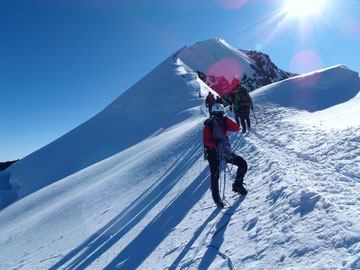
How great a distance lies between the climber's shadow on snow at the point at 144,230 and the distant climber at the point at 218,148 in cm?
119

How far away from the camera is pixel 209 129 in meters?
4.78

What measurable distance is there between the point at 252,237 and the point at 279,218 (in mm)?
573

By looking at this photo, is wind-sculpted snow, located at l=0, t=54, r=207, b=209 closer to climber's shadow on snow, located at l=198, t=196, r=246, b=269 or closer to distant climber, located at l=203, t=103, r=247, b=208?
distant climber, located at l=203, t=103, r=247, b=208

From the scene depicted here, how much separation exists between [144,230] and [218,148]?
2725mm

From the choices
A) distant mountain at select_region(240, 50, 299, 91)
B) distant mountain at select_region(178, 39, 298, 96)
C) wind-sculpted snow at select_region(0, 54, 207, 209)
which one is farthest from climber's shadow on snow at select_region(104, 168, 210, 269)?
distant mountain at select_region(240, 50, 299, 91)

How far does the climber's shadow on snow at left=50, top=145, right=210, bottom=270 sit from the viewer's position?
4492 millimetres

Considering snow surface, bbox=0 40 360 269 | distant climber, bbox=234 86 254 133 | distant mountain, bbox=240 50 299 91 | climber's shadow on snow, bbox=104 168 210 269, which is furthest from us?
distant mountain, bbox=240 50 299 91

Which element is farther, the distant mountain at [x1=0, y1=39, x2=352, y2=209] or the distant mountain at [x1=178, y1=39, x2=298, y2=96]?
the distant mountain at [x1=178, y1=39, x2=298, y2=96]

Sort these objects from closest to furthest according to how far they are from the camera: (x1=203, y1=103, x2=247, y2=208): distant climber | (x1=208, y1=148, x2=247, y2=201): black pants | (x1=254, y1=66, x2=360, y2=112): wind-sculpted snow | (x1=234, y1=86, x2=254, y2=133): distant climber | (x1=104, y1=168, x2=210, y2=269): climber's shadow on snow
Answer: (x1=104, y1=168, x2=210, y2=269): climber's shadow on snow
(x1=203, y1=103, x2=247, y2=208): distant climber
(x1=208, y1=148, x2=247, y2=201): black pants
(x1=234, y1=86, x2=254, y2=133): distant climber
(x1=254, y1=66, x2=360, y2=112): wind-sculpted snow

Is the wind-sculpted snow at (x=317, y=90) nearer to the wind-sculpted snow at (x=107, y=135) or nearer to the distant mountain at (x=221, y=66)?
the wind-sculpted snow at (x=107, y=135)

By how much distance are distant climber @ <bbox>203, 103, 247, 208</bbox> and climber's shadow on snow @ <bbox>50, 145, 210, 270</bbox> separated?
3.91 feet

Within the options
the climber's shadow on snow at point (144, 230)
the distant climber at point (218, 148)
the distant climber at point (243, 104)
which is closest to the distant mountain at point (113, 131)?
the distant climber at point (243, 104)

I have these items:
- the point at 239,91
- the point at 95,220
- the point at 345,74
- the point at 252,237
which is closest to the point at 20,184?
the point at 95,220

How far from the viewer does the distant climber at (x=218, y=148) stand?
4.76 m
